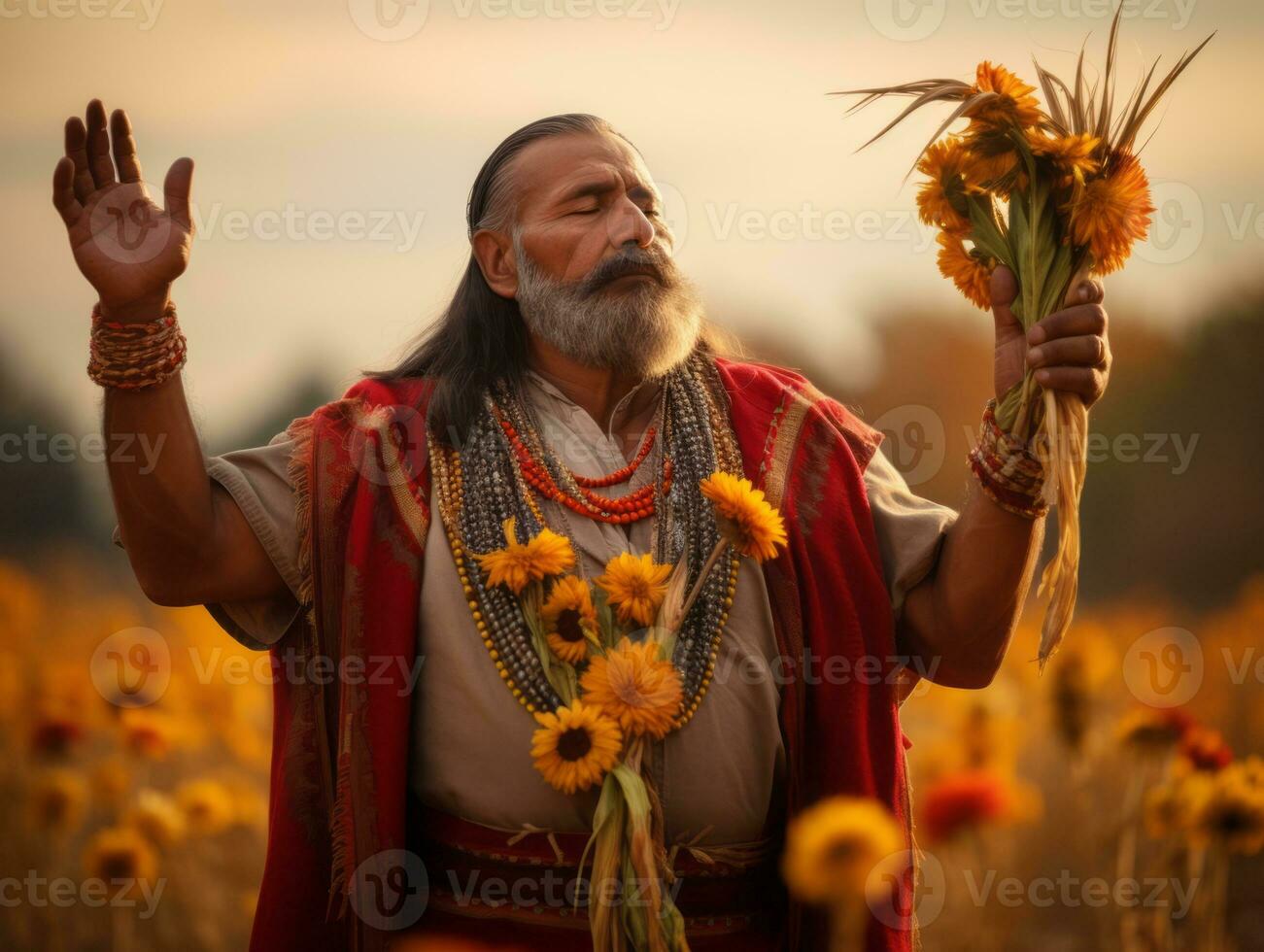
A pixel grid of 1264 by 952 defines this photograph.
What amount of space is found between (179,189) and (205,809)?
2619 mm

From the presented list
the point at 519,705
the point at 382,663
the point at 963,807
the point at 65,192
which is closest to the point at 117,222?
the point at 65,192

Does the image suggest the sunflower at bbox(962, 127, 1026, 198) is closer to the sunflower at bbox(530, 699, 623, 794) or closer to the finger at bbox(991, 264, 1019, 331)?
the finger at bbox(991, 264, 1019, 331)

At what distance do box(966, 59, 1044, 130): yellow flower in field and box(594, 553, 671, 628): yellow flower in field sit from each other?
1.26 meters

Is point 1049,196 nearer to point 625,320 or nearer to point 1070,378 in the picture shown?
point 1070,378

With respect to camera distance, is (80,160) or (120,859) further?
(120,859)

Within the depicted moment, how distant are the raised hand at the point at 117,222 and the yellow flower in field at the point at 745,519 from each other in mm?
1314

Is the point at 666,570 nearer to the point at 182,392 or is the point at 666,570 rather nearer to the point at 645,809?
the point at 645,809

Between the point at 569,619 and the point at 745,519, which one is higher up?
the point at 745,519

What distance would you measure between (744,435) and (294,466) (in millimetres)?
1180

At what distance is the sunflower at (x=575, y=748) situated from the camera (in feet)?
9.50

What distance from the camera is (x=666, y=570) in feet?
10.3

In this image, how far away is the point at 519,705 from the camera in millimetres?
3055

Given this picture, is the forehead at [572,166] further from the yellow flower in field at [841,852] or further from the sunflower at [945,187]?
the yellow flower in field at [841,852]

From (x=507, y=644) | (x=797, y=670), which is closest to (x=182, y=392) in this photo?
(x=507, y=644)
